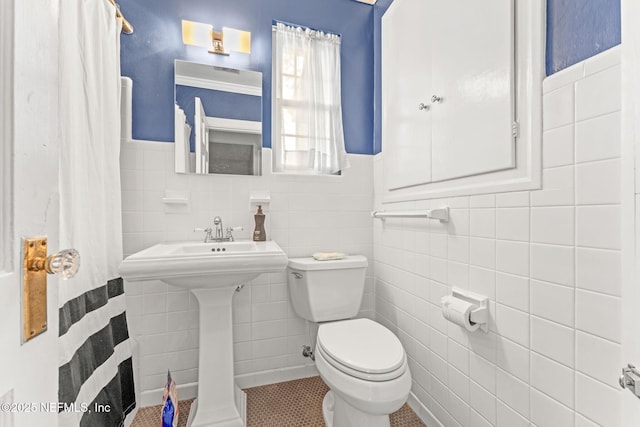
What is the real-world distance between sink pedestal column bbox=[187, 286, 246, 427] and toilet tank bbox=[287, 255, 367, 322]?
0.39 m

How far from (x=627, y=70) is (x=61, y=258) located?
3.47ft

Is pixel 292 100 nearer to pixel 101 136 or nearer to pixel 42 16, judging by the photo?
pixel 101 136

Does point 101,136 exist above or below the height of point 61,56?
below

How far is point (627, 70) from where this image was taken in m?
0.58

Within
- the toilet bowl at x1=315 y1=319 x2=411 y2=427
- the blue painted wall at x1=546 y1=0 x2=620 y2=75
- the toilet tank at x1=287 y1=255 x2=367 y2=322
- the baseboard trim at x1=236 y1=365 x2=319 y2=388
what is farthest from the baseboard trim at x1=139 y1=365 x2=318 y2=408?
the blue painted wall at x1=546 y1=0 x2=620 y2=75

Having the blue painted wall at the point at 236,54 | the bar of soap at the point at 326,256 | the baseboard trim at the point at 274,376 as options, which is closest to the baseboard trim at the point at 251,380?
the baseboard trim at the point at 274,376

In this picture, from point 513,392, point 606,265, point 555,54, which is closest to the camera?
point 606,265

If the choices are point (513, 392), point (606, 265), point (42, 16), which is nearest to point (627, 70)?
point (606, 265)

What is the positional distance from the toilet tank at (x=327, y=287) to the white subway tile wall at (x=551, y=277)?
A: 0.46m

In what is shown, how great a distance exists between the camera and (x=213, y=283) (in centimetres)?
117

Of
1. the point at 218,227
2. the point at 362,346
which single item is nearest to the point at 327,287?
the point at 362,346

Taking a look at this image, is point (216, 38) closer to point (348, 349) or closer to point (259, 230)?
point (259, 230)

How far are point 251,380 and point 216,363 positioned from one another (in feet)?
1.40

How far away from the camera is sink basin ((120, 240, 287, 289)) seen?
3.32 feet
